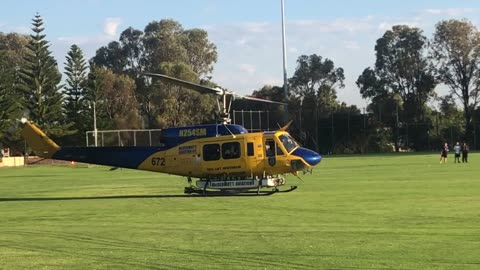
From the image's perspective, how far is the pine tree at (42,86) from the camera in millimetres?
76438

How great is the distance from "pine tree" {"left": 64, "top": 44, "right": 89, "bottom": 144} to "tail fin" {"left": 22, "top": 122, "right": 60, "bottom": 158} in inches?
2146

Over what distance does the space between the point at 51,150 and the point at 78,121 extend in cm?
5627

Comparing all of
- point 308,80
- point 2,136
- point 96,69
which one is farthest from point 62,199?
point 308,80

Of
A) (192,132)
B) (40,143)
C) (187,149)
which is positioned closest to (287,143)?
(192,132)

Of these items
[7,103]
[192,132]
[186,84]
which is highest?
[7,103]

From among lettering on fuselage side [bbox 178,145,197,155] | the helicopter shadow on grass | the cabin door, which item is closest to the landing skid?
the helicopter shadow on grass

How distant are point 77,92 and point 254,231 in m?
72.9

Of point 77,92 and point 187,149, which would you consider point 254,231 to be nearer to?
point 187,149

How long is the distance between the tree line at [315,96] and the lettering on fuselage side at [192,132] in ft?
184

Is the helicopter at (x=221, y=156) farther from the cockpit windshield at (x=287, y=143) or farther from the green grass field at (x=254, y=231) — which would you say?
the green grass field at (x=254, y=231)

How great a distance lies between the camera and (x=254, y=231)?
12.4m

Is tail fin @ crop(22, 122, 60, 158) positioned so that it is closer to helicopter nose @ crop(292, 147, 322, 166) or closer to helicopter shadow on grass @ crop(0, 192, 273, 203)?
helicopter shadow on grass @ crop(0, 192, 273, 203)

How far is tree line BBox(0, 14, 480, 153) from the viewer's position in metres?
78.3

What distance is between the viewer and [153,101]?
92.6m
